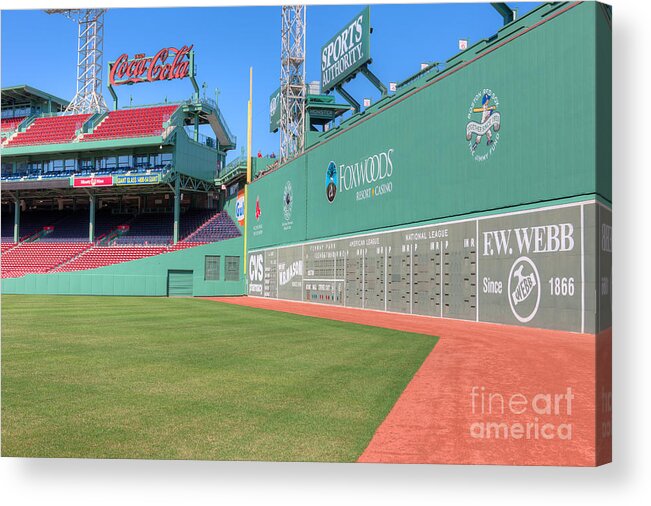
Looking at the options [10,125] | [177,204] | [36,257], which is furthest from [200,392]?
[177,204]

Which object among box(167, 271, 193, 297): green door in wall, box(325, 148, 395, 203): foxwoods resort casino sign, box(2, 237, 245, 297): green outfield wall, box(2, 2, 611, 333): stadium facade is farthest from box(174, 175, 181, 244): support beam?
box(325, 148, 395, 203): foxwoods resort casino sign

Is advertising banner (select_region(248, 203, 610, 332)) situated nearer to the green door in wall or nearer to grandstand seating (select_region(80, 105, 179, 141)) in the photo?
the green door in wall

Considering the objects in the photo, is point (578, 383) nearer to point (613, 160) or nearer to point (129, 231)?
point (613, 160)

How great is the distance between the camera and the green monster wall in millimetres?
10523

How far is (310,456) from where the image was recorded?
14.1 feet

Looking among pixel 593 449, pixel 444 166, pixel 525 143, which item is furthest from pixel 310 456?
pixel 444 166

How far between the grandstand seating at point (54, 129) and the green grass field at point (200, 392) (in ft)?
80.4

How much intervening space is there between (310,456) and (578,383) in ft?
11.0

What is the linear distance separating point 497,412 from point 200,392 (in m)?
3.25

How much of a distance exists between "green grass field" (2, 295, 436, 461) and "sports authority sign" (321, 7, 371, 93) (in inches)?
578

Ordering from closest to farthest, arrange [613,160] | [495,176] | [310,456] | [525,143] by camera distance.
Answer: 1. [310,456]
2. [613,160]
3. [525,143]
4. [495,176]

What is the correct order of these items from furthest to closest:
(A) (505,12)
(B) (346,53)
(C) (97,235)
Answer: (C) (97,235)
(B) (346,53)
(A) (505,12)

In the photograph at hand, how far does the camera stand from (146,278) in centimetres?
3584

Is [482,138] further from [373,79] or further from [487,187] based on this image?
[373,79]
